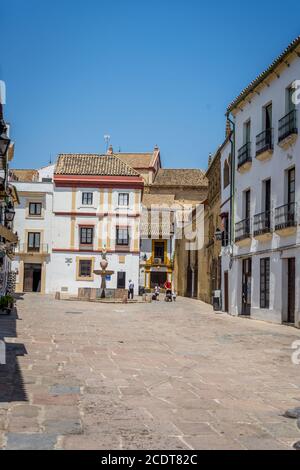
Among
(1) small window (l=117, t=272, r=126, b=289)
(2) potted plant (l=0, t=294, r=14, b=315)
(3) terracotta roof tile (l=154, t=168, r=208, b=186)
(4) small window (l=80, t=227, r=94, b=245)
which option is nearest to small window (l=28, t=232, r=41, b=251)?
(4) small window (l=80, t=227, r=94, b=245)

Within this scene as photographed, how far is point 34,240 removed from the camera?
142 ft

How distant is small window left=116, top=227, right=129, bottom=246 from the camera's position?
42.2 meters

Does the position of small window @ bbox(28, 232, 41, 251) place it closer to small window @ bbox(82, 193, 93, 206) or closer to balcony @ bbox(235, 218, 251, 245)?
small window @ bbox(82, 193, 93, 206)

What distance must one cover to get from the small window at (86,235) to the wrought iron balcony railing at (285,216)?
962 inches

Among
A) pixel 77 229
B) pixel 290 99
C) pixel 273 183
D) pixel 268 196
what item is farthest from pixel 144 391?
pixel 77 229

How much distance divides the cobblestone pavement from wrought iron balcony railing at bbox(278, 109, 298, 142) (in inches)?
275

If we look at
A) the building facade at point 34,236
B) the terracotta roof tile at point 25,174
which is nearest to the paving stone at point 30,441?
the building facade at point 34,236

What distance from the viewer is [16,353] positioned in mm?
10398

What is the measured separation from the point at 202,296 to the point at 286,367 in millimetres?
28087

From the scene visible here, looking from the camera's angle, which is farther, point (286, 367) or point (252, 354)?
point (252, 354)

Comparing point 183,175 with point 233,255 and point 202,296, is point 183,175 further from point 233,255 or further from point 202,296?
point 233,255

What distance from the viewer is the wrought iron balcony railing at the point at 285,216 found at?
711 inches

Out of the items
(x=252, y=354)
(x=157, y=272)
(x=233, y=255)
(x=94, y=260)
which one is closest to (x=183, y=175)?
(x=157, y=272)

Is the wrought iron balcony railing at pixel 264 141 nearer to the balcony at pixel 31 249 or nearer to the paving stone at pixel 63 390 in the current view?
the paving stone at pixel 63 390
